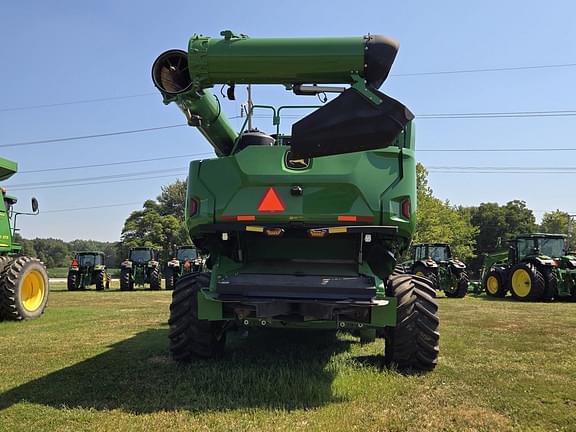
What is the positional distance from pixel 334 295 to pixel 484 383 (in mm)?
1617

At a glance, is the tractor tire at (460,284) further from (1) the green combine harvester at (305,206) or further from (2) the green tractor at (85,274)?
(2) the green tractor at (85,274)

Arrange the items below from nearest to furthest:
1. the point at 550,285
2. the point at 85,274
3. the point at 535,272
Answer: the point at 550,285, the point at 535,272, the point at 85,274

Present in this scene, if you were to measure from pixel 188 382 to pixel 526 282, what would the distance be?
49.8ft

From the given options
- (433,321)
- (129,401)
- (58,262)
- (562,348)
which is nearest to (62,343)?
(129,401)

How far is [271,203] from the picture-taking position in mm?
4590

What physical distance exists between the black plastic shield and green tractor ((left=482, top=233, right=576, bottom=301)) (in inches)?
581

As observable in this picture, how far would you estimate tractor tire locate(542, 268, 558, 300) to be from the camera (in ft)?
53.8

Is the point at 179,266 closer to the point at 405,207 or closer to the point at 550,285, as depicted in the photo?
the point at 550,285

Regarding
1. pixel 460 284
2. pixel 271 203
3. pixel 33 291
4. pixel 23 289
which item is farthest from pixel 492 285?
pixel 271 203

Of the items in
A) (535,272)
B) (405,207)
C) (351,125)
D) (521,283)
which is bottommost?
(521,283)

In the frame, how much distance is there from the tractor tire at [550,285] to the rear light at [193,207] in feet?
48.5

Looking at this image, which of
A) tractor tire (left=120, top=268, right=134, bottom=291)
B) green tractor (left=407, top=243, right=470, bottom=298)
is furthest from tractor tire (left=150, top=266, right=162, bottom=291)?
green tractor (left=407, top=243, right=470, bottom=298)

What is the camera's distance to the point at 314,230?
4477mm

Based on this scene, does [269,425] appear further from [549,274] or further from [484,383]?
[549,274]
